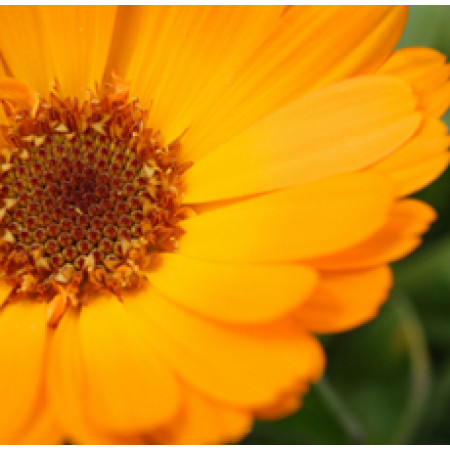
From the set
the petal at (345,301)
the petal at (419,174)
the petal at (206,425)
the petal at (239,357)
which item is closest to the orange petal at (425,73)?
the petal at (419,174)

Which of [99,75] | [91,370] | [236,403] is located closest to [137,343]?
[91,370]

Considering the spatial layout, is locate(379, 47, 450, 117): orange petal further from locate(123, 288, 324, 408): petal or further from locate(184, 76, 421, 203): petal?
locate(123, 288, 324, 408): petal

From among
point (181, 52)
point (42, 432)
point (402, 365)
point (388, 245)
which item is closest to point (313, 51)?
point (181, 52)

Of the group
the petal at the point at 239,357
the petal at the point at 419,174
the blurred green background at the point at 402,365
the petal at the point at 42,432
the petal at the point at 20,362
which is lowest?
the blurred green background at the point at 402,365

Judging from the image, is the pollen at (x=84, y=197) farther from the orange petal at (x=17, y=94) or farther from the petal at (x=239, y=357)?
the petal at (x=239, y=357)

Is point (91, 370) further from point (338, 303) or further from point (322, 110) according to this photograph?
point (322, 110)
